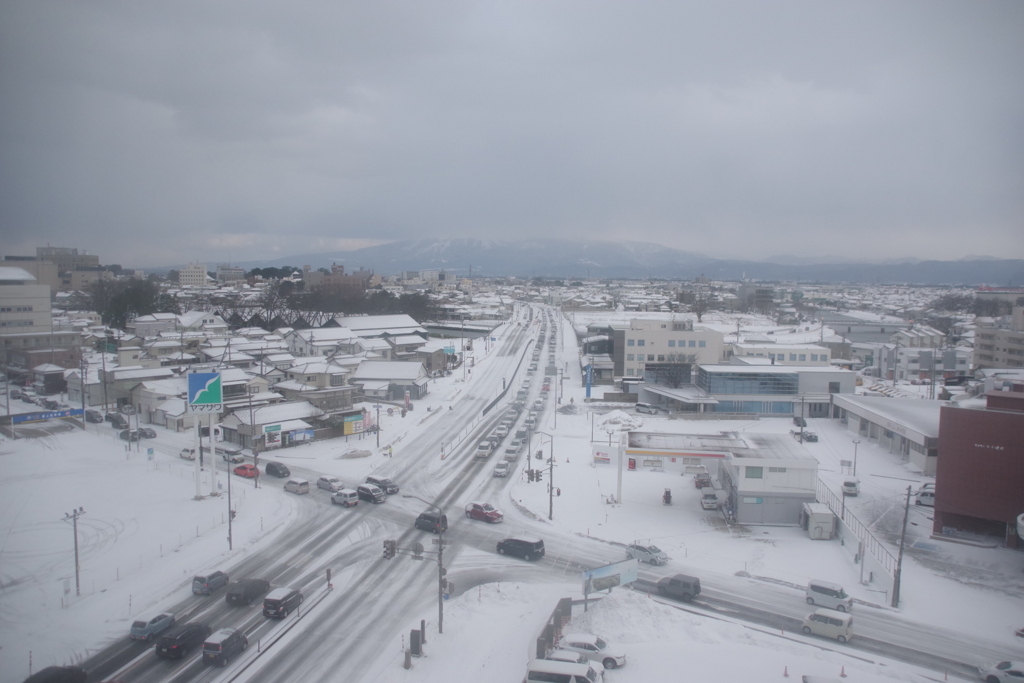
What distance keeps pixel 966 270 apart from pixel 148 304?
61548 mm

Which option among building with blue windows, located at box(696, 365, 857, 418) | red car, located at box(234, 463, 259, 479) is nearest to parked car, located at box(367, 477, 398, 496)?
red car, located at box(234, 463, 259, 479)

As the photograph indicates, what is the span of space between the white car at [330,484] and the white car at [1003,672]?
1451cm

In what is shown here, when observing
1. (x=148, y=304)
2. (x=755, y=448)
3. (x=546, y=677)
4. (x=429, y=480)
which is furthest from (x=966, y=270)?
(x=148, y=304)

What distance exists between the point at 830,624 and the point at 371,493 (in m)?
11.2

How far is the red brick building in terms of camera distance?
13250 millimetres

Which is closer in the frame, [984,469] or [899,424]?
[984,469]

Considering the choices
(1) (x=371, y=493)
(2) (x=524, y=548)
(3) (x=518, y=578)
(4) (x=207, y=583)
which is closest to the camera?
(4) (x=207, y=583)

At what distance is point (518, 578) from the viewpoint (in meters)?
12.0

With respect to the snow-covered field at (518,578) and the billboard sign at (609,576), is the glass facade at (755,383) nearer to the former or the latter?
the snow-covered field at (518,578)

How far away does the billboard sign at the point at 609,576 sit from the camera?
11.0m

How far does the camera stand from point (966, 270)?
4300 centimetres

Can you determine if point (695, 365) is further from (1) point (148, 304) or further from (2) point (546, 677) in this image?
(1) point (148, 304)

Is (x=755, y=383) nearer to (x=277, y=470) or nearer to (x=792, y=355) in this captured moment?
(x=792, y=355)

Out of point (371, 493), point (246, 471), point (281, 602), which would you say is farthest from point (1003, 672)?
point (246, 471)
